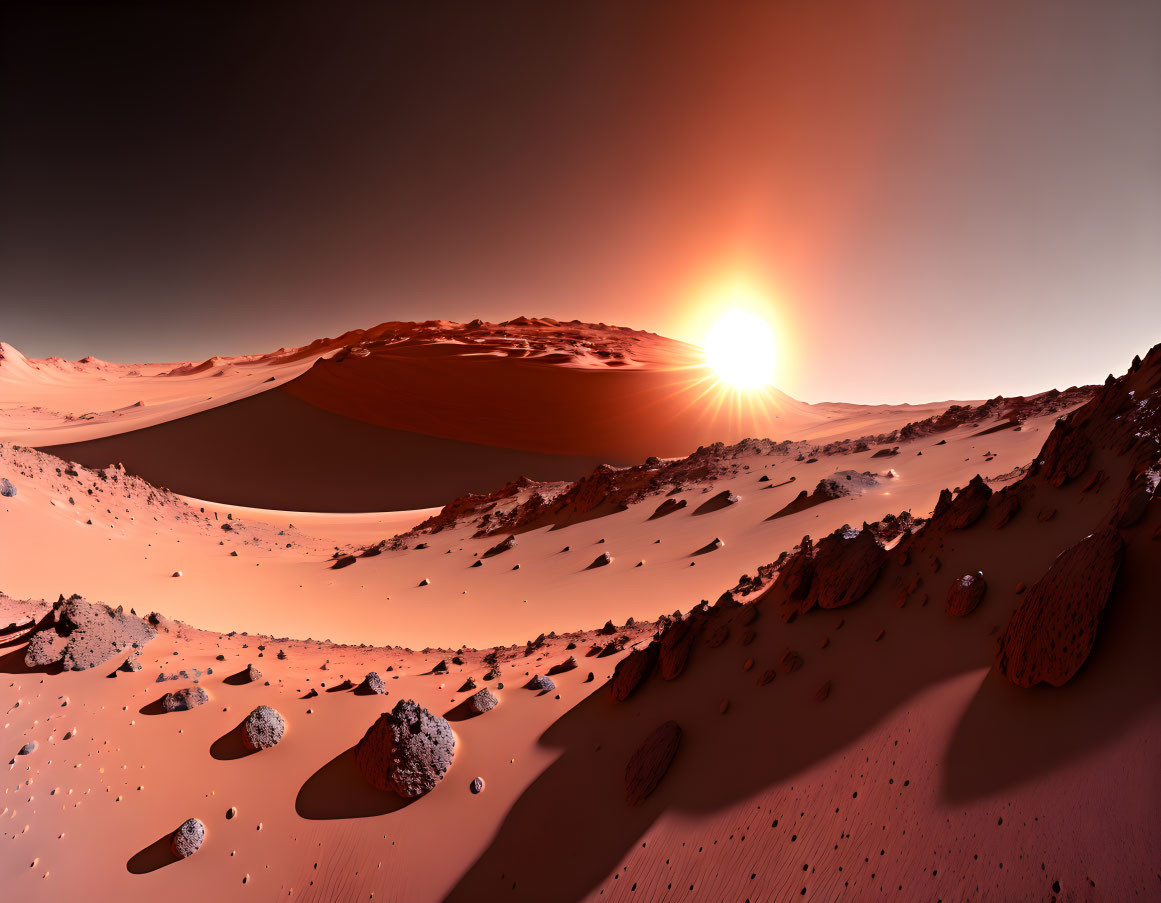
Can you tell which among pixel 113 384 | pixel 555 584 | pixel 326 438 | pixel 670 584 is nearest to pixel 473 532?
pixel 555 584

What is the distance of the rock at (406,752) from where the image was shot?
9.43 ft

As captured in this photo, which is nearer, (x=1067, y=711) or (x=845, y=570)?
(x=1067, y=711)

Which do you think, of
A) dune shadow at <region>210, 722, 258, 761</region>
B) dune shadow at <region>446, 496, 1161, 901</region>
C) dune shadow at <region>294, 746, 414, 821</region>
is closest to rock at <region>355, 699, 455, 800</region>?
dune shadow at <region>294, 746, 414, 821</region>

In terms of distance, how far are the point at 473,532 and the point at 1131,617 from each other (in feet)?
35.5

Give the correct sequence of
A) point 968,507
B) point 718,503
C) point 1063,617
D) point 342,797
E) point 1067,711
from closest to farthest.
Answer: point 1067,711, point 1063,617, point 342,797, point 968,507, point 718,503

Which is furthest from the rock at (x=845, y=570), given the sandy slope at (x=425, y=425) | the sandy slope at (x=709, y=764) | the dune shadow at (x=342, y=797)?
the sandy slope at (x=425, y=425)

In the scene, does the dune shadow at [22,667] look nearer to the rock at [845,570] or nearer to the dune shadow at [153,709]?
the dune shadow at [153,709]

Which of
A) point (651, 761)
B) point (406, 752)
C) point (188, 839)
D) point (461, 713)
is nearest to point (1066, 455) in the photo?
point (651, 761)

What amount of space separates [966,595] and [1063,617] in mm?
634

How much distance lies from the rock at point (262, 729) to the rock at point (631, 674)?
214cm

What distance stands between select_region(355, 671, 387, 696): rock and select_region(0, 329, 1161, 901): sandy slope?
0.07 m

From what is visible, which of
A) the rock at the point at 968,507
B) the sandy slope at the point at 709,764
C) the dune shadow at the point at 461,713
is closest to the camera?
the sandy slope at the point at 709,764

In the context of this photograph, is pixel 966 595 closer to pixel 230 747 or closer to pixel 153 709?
pixel 230 747

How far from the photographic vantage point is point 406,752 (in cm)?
291
